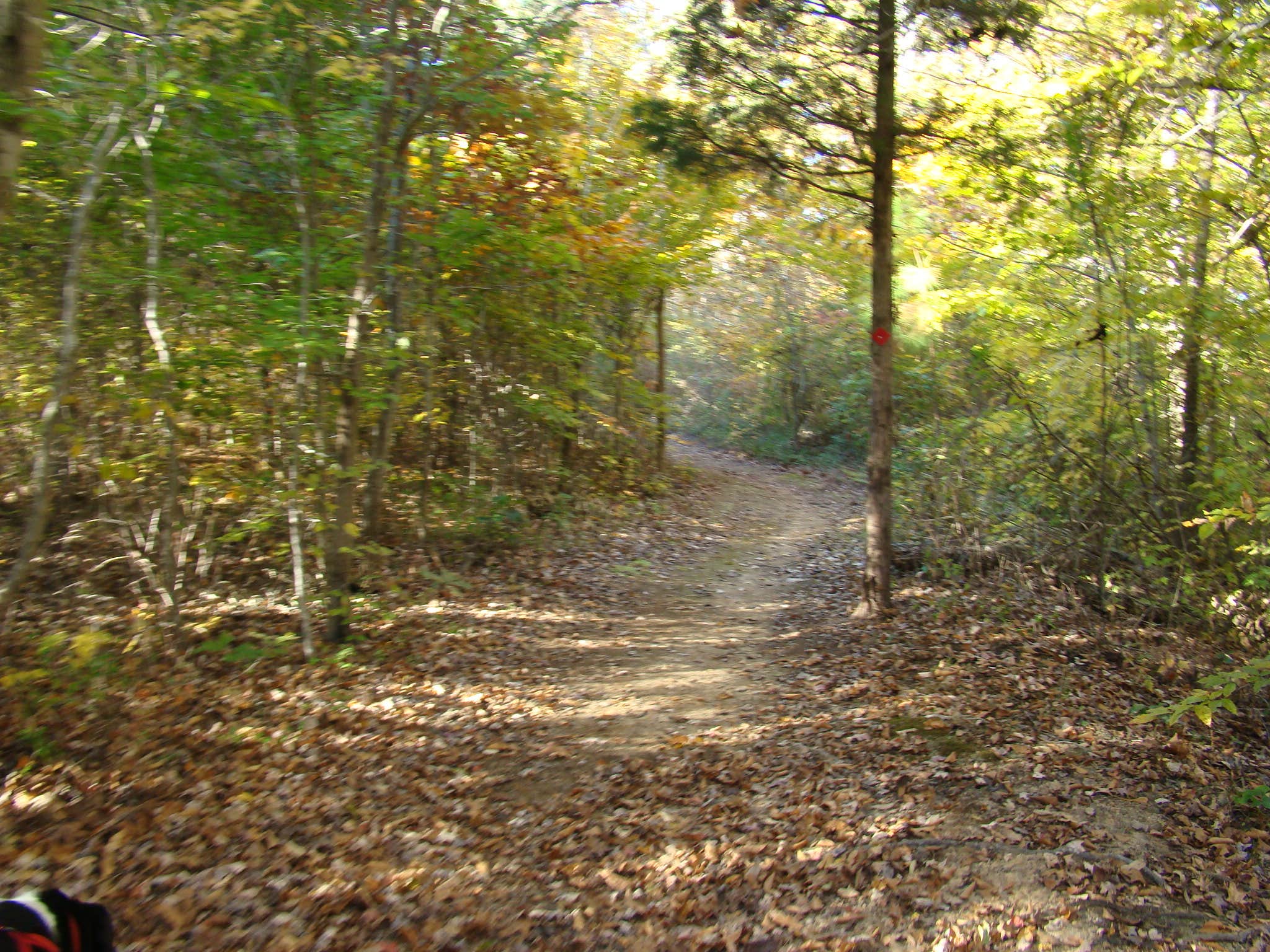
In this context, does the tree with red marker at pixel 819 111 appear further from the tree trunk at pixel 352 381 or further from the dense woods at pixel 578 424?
the tree trunk at pixel 352 381

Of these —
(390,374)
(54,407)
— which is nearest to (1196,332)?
(390,374)

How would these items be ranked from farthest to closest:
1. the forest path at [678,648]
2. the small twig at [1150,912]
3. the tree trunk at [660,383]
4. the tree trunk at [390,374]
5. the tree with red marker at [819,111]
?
the tree trunk at [660,383] < the tree with red marker at [819,111] < the tree trunk at [390,374] < the forest path at [678,648] < the small twig at [1150,912]

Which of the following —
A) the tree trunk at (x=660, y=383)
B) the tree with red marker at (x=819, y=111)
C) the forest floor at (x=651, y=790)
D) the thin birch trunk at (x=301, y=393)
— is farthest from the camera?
the tree trunk at (x=660, y=383)

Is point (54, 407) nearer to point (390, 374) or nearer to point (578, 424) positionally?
point (390, 374)

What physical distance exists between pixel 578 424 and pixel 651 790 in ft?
23.1

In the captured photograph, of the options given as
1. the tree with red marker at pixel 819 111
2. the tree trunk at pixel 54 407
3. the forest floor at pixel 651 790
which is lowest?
the forest floor at pixel 651 790

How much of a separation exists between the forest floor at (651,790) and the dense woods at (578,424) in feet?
0.15

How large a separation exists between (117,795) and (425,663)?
9.51ft

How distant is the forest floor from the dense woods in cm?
5

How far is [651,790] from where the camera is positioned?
5520 mm

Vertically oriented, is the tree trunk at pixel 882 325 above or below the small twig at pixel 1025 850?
above

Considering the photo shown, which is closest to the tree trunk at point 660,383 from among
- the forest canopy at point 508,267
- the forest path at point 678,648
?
the forest path at point 678,648

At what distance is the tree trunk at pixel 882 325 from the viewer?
8211mm

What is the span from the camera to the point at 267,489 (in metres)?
7.05
